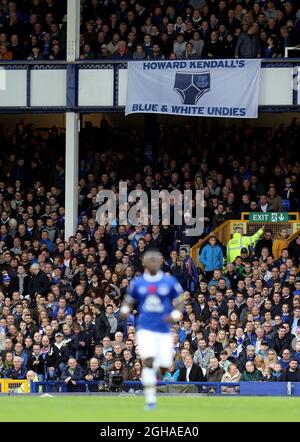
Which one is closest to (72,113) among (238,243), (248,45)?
(248,45)

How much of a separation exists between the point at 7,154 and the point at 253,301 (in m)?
10.7

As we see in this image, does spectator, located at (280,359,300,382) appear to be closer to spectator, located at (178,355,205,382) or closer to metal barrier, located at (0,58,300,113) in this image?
spectator, located at (178,355,205,382)

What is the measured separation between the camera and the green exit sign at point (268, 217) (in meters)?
28.4

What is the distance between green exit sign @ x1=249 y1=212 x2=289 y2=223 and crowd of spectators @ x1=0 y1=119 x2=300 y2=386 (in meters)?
0.18

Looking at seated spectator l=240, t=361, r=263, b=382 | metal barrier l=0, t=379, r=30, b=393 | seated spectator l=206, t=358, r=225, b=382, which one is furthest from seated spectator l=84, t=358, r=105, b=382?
seated spectator l=240, t=361, r=263, b=382

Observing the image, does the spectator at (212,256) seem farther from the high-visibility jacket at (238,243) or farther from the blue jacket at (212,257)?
the high-visibility jacket at (238,243)

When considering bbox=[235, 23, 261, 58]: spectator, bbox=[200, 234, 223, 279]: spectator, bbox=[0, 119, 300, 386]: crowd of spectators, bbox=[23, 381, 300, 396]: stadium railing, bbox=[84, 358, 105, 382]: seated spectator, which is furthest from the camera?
bbox=[235, 23, 261, 58]: spectator

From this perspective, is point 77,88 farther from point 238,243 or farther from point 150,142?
point 238,243

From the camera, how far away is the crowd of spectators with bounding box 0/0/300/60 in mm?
30047

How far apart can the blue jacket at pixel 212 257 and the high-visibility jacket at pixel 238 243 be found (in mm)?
391

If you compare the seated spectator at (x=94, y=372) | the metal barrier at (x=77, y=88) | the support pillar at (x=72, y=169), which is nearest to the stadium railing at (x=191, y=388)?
the seated spectator at (x=94, y=372)

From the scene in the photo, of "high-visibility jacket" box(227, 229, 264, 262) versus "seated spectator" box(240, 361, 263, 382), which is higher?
"high-visibility jacket" box(227, 229, 264, 262)

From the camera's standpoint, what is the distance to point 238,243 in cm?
2764

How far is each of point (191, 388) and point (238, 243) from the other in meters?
6.16
